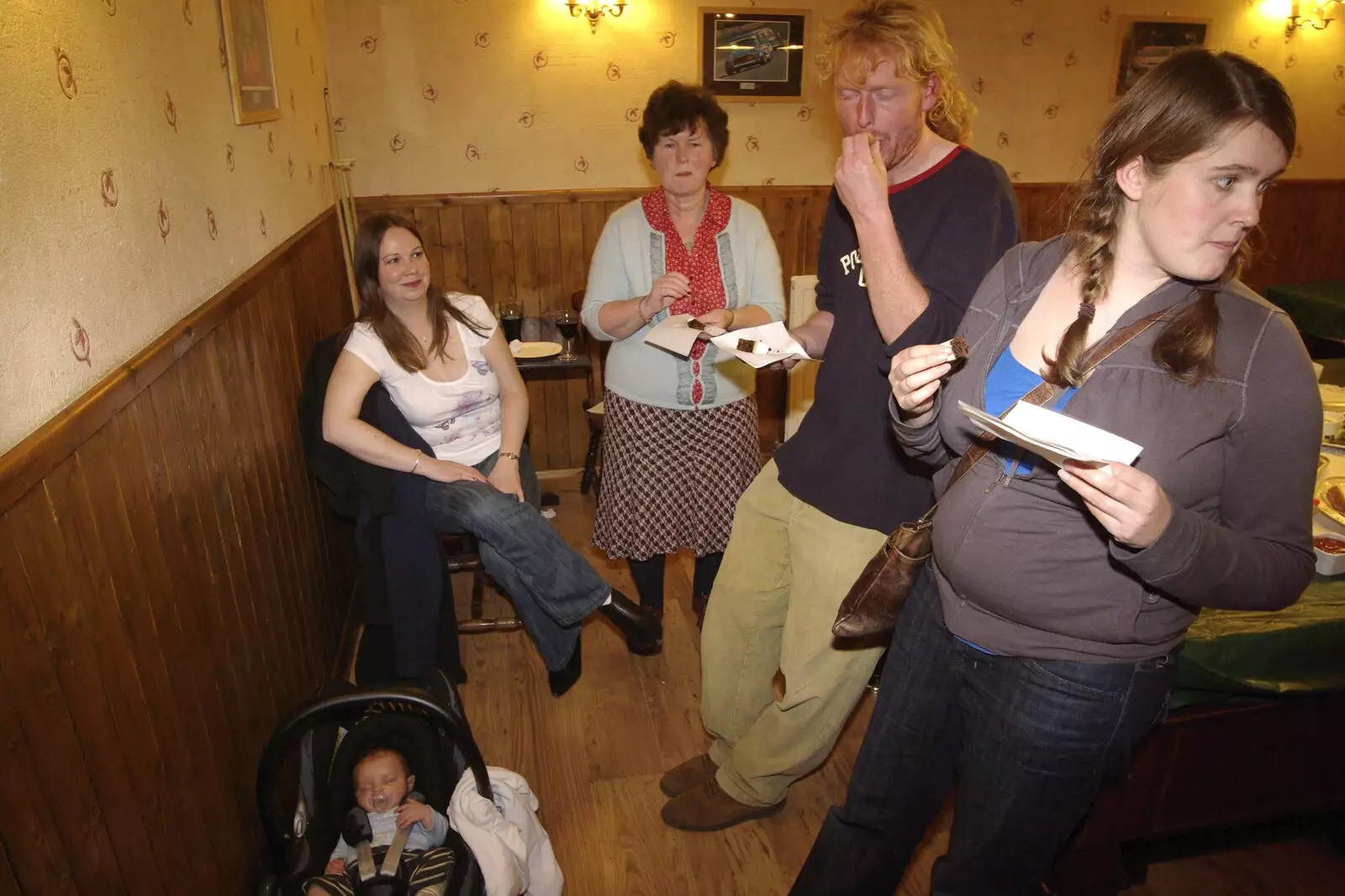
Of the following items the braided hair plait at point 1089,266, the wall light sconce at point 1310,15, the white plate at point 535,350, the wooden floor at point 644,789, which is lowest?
the wooden floor at point 644,789

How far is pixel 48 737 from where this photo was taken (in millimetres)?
1052

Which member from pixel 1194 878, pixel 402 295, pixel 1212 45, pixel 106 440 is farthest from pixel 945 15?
pixel 106 440

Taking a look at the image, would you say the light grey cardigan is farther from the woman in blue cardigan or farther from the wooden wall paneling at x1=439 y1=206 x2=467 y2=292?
the wooden wall paneling at x1=439 y1=206 x2=467 y2=292

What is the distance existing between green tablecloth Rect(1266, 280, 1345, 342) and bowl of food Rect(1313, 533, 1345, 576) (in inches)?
107

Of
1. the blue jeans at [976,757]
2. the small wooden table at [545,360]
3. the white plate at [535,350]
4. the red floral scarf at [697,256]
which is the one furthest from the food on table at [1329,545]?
the white plate at [535,350]

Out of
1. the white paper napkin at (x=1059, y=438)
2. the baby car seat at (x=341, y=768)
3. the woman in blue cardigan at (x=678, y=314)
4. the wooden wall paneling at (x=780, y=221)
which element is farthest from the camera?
the wooden wall paneling at (x=780, y=221)

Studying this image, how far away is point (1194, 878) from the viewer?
1943 mm

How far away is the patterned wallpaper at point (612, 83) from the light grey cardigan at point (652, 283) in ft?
5.24

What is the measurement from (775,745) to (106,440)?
1.34 meters

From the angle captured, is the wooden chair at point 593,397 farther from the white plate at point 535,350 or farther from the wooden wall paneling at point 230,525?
the wooden wall paneling at point 230,525

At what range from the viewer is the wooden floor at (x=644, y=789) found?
1921 mm

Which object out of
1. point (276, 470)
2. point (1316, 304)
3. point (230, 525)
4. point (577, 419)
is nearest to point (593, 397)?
point (577, 419)

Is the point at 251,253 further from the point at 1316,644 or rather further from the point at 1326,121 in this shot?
the point at 1326,121

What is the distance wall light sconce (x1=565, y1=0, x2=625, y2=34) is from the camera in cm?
362
